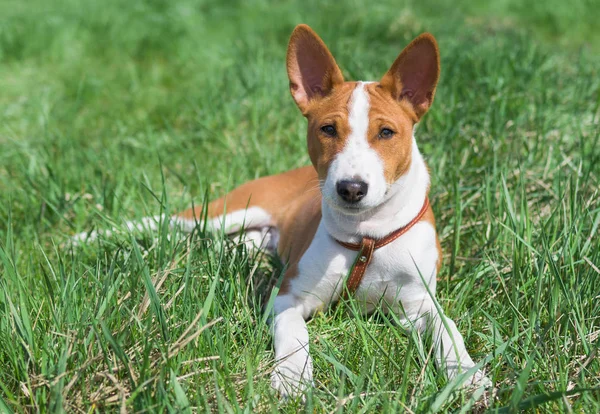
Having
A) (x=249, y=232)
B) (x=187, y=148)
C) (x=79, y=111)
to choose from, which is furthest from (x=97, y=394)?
(x=79, y=111)

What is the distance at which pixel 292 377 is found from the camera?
2678 millimetres

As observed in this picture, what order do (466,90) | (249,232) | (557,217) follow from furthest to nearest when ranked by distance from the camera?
(466,90) → (249,232) → (557,217)

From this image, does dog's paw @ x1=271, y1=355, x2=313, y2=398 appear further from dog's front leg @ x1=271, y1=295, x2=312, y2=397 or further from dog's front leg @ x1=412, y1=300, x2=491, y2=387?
dog's front leg @ x1=412, y1=300, x2=491, y2=387

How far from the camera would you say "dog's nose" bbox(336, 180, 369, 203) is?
267cm

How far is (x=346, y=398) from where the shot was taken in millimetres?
2352

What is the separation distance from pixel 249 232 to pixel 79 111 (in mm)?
3011

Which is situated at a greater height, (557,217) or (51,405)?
(557,217)

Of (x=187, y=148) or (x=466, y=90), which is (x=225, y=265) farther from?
(x=466, y=90)

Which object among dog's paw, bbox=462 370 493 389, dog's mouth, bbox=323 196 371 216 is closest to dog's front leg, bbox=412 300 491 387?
dog's paw, bbox=462 370 493 389

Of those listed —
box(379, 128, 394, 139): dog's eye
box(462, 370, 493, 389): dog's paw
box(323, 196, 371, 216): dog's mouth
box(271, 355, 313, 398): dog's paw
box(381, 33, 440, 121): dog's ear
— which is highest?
box(381, 33, 440, 121): dog's ear

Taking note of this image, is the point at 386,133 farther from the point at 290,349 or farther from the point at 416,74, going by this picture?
the point at 290,349

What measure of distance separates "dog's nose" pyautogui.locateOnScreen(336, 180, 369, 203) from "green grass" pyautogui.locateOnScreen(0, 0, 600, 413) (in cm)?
51

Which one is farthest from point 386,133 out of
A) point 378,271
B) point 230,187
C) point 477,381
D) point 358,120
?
point 230,187

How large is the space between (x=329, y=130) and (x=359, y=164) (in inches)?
11.3
